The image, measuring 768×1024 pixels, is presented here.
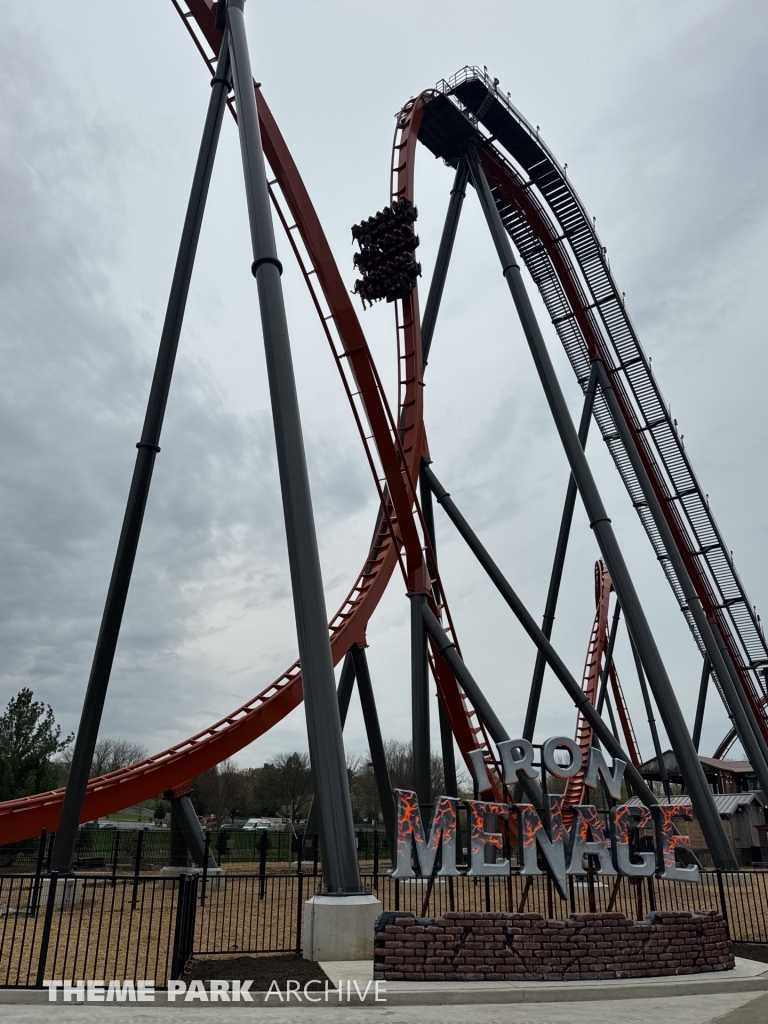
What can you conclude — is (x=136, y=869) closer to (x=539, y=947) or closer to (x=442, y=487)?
(x=539, y=947)

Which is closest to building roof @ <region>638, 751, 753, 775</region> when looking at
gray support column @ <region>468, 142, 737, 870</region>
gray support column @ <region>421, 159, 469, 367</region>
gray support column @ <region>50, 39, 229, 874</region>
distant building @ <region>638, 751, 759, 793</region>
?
distant building @ <region>638, 751, 759, 793</region>

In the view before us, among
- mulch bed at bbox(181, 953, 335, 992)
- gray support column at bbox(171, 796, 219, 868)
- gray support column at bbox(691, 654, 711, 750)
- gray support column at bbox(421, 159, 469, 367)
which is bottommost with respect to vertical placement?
mulch bed at bbox(181, 953, 335, 992)

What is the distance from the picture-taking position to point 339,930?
757 cm

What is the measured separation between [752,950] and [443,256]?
1595cm

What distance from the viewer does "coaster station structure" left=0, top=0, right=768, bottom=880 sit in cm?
1301

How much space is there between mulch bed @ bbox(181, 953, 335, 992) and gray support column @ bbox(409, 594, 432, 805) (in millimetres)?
7118

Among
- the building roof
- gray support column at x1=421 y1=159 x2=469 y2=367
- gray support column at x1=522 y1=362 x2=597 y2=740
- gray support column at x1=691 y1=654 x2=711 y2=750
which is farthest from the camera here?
the building roof

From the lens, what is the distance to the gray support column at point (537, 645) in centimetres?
1477

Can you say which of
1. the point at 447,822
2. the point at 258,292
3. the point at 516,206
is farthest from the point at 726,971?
the point at 516,206

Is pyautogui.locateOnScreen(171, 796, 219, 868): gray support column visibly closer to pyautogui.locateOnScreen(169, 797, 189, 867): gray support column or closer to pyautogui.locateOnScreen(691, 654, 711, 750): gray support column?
pyautogui.locateOnScreen(169, 797, 189, 867): gray support column

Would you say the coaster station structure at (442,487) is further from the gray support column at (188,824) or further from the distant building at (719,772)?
the distant building at (719,772)

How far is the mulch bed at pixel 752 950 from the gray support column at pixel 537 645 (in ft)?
10.2

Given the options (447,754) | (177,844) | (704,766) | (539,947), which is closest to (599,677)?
(704,766)

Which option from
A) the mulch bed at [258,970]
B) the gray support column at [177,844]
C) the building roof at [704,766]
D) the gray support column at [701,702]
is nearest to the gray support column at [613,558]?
the mulch bed at [258,970]
